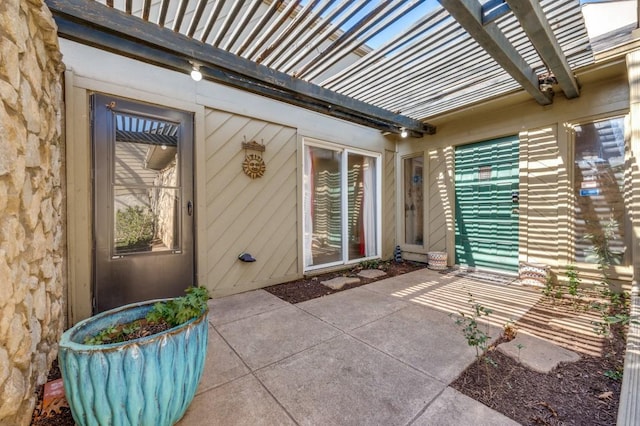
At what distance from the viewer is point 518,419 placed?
52.4 inches

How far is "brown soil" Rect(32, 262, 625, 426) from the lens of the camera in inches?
52.9

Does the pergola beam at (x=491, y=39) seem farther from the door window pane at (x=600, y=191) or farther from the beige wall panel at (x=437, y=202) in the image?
the beige wall panel at (x=437, y=202)

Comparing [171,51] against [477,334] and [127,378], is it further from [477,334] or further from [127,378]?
[477,334]

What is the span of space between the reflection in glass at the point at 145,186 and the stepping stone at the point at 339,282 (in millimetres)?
1954

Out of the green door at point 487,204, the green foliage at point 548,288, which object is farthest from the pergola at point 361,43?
the green foliage at point 548,288

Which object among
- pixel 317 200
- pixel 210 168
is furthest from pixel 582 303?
pixel 210 168

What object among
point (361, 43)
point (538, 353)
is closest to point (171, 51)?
point (361, 43)

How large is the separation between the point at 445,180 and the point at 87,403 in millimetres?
4850

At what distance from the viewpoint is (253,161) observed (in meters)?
3.39

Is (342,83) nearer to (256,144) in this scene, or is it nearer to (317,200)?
(256,144)

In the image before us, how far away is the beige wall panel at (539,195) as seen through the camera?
3.47 meters

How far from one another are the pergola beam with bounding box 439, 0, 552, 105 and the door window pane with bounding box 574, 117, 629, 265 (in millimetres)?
1069

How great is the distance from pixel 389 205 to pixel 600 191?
9.28 feet

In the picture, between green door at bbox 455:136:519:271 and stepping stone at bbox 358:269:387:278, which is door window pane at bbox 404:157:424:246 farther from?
stepping stone at bbox 358:269:387:278
